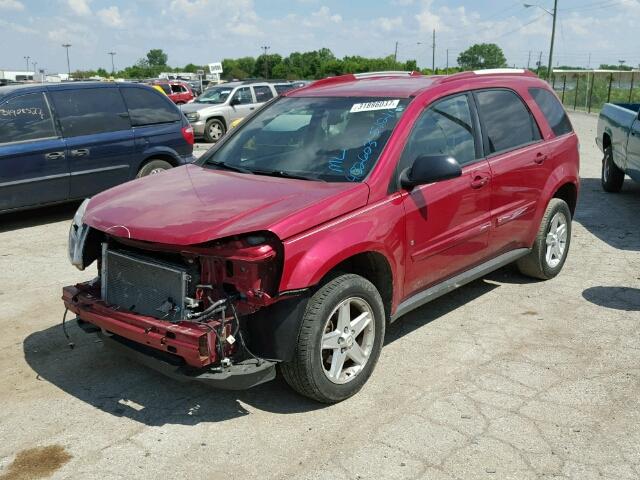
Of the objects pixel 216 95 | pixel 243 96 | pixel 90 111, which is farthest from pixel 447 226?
pixel 216 95

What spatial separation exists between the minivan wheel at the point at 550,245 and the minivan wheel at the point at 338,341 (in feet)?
7.82

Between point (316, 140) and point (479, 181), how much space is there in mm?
1231

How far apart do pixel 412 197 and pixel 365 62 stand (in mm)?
90111

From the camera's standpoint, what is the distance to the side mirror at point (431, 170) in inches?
159

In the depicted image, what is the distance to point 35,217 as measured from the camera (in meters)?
9.03

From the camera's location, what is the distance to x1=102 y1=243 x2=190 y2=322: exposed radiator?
3514 mm

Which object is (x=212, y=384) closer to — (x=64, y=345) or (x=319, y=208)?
(x=319, y=208)

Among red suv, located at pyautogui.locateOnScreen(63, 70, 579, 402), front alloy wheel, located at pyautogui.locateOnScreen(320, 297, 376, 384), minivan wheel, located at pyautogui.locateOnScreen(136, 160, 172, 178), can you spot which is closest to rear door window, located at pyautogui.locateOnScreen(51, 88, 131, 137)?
minivan wheel, located at pyautogui.locateOnScreen(136, 160, 172, 178)

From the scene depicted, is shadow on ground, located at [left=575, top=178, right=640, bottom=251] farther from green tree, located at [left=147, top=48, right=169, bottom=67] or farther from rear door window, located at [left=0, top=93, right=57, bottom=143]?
green tree, located at [left=147, top=48, right=169, bottom=67]

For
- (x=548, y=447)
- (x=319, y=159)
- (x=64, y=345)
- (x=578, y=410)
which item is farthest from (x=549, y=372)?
(x=64, y=345)

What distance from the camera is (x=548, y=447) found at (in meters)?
3.43

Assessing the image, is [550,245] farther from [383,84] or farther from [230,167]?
[230,167]

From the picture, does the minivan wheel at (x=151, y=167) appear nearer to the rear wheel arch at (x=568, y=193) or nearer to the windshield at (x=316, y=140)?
the windshield at (x=316, y=140)

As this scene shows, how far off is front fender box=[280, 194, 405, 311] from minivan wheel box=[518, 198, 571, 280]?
7.03 feet
